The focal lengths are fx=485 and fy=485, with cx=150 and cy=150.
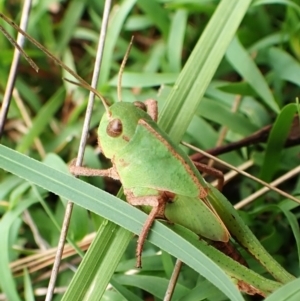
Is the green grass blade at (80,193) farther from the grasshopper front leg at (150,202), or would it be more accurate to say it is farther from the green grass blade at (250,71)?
the green grass blade at (250,71)

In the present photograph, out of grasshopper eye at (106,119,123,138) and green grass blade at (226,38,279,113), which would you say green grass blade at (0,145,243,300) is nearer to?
grasshopper eye at (106,119,123,138)

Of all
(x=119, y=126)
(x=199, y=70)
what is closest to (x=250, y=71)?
(x=199, y=70)

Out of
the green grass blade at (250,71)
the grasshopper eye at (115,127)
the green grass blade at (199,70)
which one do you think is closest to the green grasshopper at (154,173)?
the grasshopper eye at (115,127)

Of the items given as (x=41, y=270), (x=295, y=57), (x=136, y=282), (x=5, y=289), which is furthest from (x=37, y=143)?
(x=295, y=57)

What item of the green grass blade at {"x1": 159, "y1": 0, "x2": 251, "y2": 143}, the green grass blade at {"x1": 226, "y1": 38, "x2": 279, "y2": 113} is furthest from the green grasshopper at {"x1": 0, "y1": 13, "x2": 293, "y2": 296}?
the green grass blade at {"x1": 226, "y1": 38, "x2": 279, "y2": 113}

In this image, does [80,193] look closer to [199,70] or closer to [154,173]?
[154,173]

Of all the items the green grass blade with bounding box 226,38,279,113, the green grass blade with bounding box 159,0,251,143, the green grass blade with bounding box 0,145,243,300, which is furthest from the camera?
the green grass blade with bounding box 226,38,279,113

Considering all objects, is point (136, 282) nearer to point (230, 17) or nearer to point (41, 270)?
point (41, 270)

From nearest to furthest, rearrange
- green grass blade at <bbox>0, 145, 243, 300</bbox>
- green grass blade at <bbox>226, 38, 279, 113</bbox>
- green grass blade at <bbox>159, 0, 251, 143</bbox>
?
green grass blade at <bbox>0, 145, 243, 300</bbox> → green grass blade at <bbox>159, 0, 251, 143</bbox> → green grass blade at <bbox>226, 38, 279, 113</bbox>
